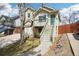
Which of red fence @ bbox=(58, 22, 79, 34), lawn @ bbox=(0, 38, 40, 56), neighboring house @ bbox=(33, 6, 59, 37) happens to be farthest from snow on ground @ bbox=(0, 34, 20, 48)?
red fence @ bbox=(58, 22, 79, 34)

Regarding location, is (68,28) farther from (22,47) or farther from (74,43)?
(22,47)

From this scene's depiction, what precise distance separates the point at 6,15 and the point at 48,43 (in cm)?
51

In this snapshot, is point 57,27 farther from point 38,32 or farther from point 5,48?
point 5,48

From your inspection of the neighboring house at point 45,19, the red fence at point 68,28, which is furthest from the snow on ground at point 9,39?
the red fence at point 68,28

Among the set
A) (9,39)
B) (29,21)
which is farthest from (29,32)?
(9,39)

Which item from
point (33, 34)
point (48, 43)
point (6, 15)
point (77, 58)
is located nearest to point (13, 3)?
point (6, 15)

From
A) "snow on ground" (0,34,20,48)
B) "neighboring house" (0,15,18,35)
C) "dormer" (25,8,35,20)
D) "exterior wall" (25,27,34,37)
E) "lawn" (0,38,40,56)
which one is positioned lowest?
"lawn" (0,38,40,56)

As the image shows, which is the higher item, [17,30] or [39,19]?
[39,19]

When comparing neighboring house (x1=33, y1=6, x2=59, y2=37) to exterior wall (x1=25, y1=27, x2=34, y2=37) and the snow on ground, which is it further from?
the snow on ground

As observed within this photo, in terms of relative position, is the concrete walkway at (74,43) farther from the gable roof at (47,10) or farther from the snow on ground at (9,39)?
the snow on ground at (9,39)

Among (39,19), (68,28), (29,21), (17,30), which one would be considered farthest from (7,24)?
(68,28)

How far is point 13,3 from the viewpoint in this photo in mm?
2273

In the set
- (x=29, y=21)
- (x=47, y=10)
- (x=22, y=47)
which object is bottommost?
(x=22, y=47)

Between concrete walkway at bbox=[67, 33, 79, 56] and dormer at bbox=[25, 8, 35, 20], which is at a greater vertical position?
dormer at bbox=[25, 8, 35, 20]
